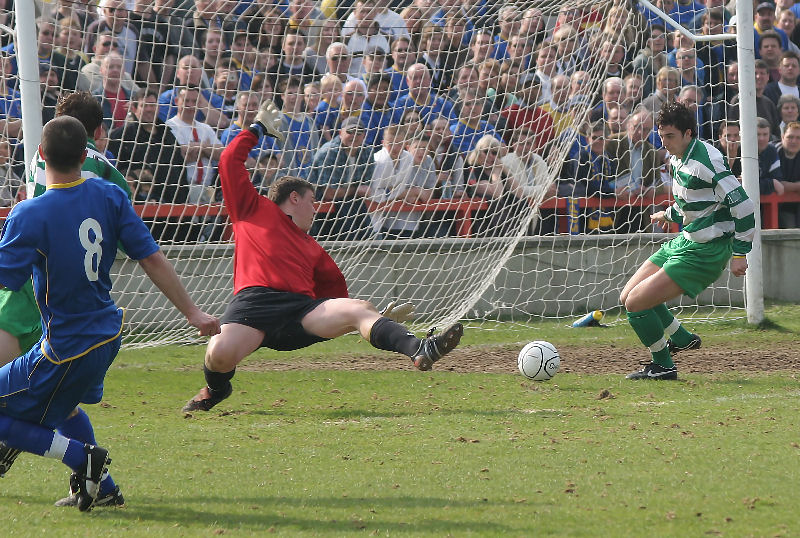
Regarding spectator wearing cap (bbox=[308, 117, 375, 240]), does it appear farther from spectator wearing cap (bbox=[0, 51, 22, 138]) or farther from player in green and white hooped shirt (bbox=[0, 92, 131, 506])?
player in green and white hooped shirt (bbox=[0, 92, 131, 506])

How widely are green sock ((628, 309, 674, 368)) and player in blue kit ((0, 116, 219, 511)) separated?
13.0ft

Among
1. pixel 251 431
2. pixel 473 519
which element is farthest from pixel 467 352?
pixel 473 519

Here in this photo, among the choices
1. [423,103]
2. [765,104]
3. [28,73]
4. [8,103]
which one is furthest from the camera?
[765,104]

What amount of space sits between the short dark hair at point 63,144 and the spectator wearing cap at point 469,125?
7.20 meters

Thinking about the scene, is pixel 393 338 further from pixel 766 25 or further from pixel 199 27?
pixel 766 25

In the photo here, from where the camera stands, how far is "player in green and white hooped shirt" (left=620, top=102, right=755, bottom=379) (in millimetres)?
7059

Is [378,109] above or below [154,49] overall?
below

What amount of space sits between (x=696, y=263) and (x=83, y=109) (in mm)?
4100

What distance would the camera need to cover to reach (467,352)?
898 centimetres

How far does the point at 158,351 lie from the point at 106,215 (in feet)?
18.1

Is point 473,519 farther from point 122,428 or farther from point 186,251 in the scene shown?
point 186,251

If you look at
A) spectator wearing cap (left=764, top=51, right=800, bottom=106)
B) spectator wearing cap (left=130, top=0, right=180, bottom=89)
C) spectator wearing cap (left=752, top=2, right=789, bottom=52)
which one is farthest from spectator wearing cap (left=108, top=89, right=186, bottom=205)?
spectator wearing cap (left=752, top=2, right=789, bottom=52)

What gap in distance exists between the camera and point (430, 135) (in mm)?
10867

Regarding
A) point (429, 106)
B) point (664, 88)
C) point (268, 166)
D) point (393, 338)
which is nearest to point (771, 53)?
point (664, 88)
